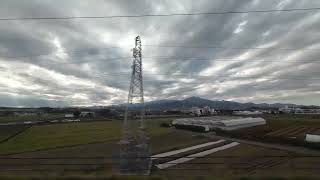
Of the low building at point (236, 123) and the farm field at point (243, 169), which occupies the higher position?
the low building at point (236, 123)

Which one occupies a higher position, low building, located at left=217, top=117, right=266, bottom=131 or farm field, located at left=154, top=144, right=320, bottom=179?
low building, located at left=217, top=117, right=266, bottom=131

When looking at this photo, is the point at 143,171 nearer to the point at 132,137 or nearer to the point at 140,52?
the point at 132,137

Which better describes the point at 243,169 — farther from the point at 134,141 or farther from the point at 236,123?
the point at 236,123

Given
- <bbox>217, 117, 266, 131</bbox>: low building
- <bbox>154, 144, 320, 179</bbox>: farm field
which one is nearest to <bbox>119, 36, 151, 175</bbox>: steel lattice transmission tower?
<bbox>154, 144, 320, 179</bbox>: farm field

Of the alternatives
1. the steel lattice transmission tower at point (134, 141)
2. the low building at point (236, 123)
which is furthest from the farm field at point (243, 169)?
the low building at point (236, 123)

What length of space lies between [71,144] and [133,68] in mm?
18706

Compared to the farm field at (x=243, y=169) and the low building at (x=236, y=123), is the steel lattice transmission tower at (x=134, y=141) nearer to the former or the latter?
the farm field at (x=243, y=169)

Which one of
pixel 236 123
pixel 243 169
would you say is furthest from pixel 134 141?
pixel 236 123

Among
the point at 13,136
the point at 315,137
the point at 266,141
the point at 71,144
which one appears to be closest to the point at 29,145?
the point at 71,144

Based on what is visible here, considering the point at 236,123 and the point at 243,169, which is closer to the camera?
the point at 243,169

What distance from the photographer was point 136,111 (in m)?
41.2

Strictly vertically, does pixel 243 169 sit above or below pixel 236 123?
below

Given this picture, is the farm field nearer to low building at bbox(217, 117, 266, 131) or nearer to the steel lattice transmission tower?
the steel lattice transmission tower

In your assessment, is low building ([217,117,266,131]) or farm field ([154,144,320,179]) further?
low building ([217,117,266,131])
